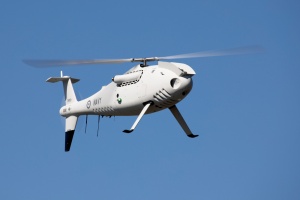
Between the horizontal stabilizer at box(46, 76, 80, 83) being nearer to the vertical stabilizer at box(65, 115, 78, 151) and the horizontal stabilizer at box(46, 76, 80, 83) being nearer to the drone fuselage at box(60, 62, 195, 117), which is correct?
the vertical stabilizer at box(65, 115, 78, 151)

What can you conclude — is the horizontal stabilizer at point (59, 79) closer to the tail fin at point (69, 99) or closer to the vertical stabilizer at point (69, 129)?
the tail fin at point (69, 99)

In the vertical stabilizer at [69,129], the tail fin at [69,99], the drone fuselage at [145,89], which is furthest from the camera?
the tail fin at [69,99]

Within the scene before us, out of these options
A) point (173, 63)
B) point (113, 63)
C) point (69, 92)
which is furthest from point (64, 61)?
point (69, 92)

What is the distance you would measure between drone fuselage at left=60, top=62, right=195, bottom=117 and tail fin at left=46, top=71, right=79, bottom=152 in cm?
371

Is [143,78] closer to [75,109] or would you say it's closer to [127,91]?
[127,91]

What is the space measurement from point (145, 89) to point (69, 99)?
30.4 ft

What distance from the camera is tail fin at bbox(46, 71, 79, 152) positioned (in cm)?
4647

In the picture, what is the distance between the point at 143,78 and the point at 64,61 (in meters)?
3.70

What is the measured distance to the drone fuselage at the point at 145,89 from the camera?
126ft

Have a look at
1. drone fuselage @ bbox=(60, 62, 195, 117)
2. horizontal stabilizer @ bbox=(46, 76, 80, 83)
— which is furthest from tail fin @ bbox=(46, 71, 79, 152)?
drone fuselage @ bbox=(60, 62, 195, 117)

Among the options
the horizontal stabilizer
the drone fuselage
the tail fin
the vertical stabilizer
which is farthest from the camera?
the horizontal stabilizer

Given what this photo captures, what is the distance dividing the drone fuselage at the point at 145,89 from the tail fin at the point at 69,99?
371 centimetres

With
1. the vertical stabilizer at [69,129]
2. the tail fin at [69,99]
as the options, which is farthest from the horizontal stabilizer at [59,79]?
the vertical stabilizer at [69,129]

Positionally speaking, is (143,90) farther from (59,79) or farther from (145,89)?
(59,79)
